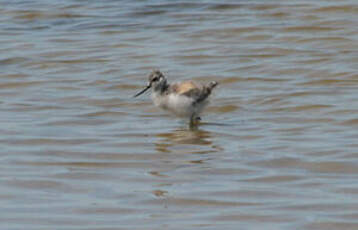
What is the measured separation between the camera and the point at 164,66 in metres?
13.1

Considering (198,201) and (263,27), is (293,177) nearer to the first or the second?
(198,201)

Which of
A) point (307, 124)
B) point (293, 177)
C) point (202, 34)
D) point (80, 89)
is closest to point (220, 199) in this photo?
point (293, 177)

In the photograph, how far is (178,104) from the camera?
10305 millimetres

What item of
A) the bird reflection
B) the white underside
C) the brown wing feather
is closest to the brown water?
the bird reflection

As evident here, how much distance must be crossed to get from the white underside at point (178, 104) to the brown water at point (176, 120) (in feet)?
0.59

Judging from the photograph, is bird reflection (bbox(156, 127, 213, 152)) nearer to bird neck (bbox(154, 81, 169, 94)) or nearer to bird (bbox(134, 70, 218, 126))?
bird (bbox(134, 70, 218, 126))

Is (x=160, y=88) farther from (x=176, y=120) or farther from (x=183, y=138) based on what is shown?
(x=183, y=138)

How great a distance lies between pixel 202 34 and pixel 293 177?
7278 mm

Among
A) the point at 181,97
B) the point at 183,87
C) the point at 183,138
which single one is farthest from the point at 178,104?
the point at 183,138

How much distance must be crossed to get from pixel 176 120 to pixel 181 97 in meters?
0.58

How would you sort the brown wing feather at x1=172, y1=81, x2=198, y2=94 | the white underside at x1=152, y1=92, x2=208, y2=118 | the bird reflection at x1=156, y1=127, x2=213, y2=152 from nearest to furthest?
the bird reflection at x1=156, y1=127, x2=213, y2=152 → the white underside at x1=152, y1=92, x2=208, y2=118 → the brown wing feather at x1=172, y1=81, x2=198, y2=94

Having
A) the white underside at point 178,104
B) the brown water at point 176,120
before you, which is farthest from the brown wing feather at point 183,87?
the brown water at point 176,120

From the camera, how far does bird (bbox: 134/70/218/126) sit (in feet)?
33.8

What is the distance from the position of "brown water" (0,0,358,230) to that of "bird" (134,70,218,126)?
0.61 ft
